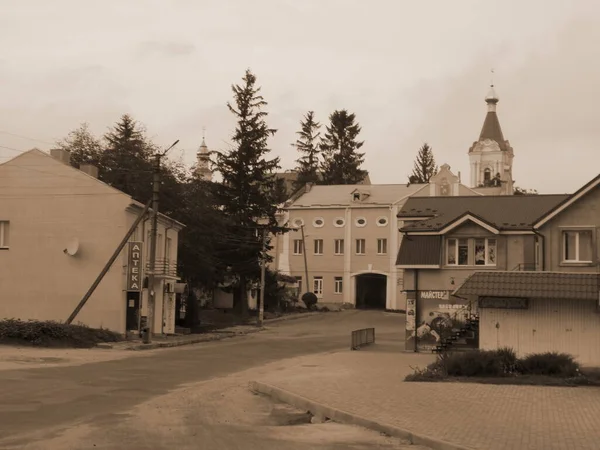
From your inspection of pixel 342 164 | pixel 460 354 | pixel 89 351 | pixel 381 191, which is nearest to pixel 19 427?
pixel 460 354

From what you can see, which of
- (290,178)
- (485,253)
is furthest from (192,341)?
(290,178)

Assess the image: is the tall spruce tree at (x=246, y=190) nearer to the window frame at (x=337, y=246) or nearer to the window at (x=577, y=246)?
the window frame at (x=337, y=246)

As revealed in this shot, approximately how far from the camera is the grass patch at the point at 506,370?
20.9 metres

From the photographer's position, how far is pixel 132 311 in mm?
41031

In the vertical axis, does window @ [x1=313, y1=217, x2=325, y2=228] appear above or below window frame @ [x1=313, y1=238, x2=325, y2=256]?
above

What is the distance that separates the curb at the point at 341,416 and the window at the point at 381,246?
5717cm

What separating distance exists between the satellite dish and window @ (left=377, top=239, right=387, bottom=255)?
41.5 metres

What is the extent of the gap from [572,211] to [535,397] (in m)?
18.3

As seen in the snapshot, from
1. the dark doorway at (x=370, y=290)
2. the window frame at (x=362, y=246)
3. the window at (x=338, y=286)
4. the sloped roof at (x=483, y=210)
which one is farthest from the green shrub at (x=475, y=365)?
the window at (x=338, y=286)

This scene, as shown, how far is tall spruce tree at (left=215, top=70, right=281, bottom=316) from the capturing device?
62.7 metres

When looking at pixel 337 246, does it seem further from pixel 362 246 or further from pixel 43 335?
pixel 43 335

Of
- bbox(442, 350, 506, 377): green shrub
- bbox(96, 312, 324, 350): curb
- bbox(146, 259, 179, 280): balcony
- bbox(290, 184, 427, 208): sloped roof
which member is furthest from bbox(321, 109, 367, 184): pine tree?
bbox(442, 350, 506, 377): green shrub

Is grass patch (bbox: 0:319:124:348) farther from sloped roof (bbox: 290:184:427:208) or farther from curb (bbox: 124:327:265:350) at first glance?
sloped roof (bbox: 290:184:427:208)

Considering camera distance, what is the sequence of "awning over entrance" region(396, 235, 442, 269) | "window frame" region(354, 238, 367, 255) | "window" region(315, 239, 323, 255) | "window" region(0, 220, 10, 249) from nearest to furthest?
"awning over entrance" region(396, 235, 442, 269) → "window" region(0, 220, 10, 249) → "window frame" region(354, 238, 367, 255) → "window" region(315, 239, 323, 255)
